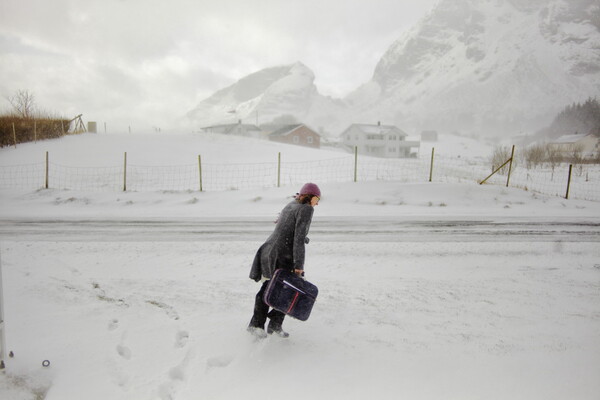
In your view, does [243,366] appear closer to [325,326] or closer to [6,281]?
[325,326]

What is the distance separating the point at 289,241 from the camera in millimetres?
3553

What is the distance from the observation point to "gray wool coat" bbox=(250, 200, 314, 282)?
3.44m

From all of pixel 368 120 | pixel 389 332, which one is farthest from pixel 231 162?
pixel 368 120

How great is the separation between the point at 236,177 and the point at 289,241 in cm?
1735

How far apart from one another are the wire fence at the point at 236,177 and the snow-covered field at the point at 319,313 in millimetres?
8056

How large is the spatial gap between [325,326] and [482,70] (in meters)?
180

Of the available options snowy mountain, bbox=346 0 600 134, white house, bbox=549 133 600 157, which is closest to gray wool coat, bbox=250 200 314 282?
white house, bbox=549 133 600 157

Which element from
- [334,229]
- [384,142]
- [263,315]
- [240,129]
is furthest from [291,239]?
[384,142]

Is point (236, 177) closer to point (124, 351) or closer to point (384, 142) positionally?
point (124, 351)

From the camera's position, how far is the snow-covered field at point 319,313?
3.17 metres

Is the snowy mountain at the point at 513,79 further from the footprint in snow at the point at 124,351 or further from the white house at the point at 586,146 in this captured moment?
the footprint in snow at the point at 124,351

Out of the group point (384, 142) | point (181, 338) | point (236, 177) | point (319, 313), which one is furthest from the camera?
point (384, 142)

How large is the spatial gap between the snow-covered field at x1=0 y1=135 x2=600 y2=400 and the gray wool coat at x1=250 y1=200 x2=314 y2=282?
1.01 meters

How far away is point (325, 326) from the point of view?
422 centimetres
